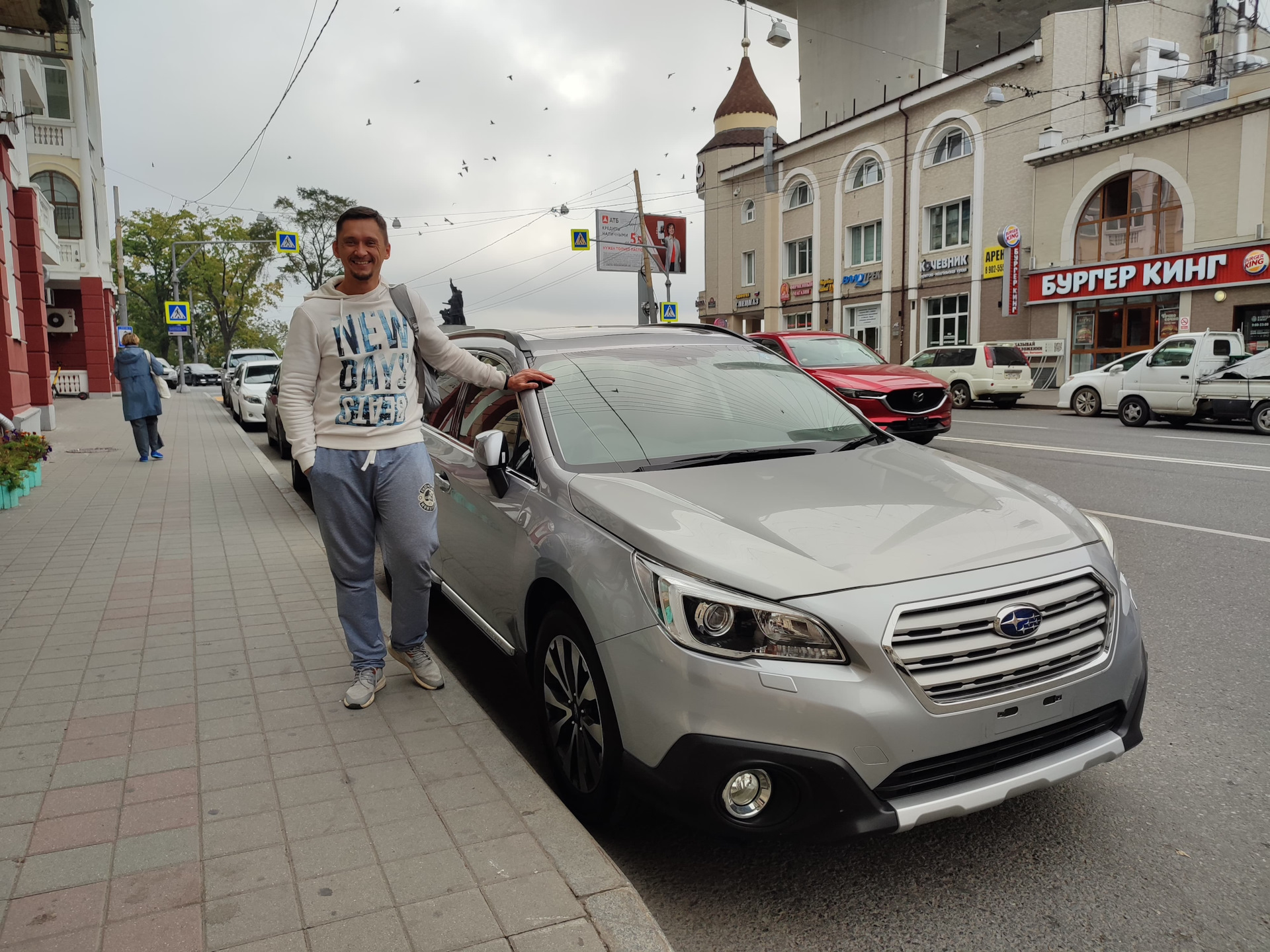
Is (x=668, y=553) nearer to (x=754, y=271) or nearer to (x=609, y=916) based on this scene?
(x=609, y=916)

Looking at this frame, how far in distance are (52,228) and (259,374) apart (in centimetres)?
721

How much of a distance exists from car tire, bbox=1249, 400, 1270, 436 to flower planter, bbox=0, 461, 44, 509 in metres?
17.4

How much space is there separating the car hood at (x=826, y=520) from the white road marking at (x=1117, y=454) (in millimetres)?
8899

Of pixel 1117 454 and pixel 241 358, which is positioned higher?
pixel 241 358

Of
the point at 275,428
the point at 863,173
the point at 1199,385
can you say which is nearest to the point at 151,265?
the point at 863,173

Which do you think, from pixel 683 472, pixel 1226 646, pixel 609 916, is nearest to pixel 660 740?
pixel 609 916

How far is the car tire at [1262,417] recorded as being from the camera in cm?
1477

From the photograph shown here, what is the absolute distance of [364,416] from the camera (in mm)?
3516

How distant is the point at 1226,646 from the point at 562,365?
11.7 ft

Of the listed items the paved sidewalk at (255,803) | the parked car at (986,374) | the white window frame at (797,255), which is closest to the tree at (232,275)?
the white window frame at (797,255)

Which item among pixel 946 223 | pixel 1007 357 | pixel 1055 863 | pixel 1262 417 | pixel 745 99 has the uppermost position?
pixel 745 99

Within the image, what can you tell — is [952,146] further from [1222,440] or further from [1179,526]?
[1179,526]

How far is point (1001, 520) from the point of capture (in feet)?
9.52

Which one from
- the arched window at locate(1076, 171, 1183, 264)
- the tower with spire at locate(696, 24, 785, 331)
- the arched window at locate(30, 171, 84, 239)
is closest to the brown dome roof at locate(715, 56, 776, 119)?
the tower with spire at locate(696, 24, 785, 331)
